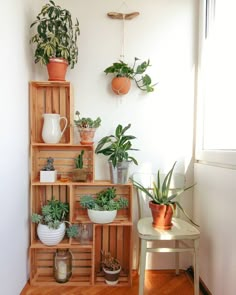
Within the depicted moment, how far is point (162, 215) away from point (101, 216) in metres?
0.41

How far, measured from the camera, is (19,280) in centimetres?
162

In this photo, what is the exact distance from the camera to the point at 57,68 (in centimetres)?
172

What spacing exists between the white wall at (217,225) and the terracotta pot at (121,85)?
797mm

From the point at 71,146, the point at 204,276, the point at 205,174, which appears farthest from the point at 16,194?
the point at 204,276

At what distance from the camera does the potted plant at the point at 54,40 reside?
1668mm

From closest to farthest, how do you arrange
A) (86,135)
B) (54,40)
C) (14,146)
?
(14,146) < (54,40) < (86,135)

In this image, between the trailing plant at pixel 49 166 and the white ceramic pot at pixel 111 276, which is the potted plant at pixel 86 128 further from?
the white ceramic pot at pixel 111 276

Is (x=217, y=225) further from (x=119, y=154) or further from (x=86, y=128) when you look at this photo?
(x=86, y=128)

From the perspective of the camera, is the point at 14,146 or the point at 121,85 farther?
the point at 121,85

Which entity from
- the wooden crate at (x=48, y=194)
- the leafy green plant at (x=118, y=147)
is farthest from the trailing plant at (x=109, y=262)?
the leafy green plant at (x=118, y=147)

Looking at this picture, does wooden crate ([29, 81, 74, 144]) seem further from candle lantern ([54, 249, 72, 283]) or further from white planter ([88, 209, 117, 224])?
candle lantern ([54, 249, 72, 283])

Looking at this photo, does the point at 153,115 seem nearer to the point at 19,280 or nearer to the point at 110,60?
the point at 110,60

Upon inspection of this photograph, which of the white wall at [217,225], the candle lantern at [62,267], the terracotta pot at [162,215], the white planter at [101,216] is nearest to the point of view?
the white wall at [217,225]

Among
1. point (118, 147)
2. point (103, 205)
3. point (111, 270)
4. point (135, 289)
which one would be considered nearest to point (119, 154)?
point (118, 147)
